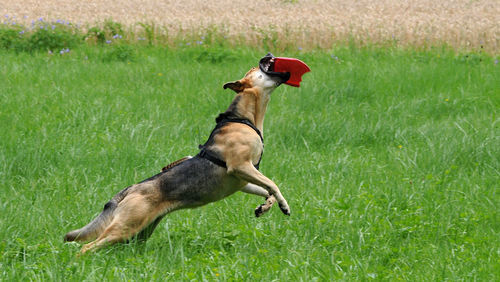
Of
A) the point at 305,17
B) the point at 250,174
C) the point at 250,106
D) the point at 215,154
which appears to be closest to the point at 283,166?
the point at 250,106

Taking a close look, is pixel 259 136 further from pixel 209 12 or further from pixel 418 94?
pixel 209 12

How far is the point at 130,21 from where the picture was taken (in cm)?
1700

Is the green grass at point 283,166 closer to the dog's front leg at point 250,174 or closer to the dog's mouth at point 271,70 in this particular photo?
the dog's front leg at point 250,174

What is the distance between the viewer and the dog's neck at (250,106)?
5461mm

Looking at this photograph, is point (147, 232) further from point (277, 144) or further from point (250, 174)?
point (277, 144)

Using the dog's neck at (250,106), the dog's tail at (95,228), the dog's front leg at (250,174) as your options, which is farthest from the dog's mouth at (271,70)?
the dog's tail at (95,228)

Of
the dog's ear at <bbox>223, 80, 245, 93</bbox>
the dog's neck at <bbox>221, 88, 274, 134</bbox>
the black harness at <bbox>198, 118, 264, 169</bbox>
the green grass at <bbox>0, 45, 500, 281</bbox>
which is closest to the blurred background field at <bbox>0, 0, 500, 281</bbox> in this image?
the green grass at <bbox>0, 45, 500, 281</bbox>

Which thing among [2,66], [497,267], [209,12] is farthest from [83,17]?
[497,267]

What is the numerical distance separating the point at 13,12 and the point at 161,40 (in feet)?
19.2

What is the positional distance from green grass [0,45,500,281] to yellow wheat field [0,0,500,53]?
8.01 ft

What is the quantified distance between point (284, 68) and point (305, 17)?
1241cm

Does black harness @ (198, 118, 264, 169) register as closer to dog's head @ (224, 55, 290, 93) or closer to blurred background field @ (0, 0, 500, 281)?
dog's head @ (224, 55, 290, 93)

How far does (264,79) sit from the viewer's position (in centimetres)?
551

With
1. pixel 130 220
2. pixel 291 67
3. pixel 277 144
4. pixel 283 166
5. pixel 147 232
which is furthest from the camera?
pixel 277 144
